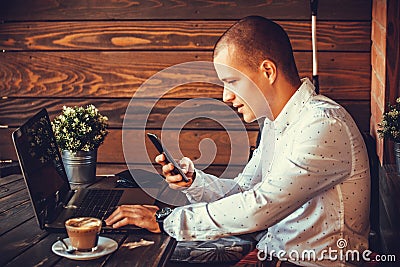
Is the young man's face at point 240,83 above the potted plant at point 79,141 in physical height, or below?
above

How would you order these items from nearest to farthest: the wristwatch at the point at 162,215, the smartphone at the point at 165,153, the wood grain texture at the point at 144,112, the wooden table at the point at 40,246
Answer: the wooden table at the point at 40,246
the wristwatch at the point at 162,215
the smartphone at the point at 165,153
the wood grain texture at the point at 144,112

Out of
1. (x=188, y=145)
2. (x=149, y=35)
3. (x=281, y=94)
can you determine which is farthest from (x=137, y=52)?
(x=281, y=94)

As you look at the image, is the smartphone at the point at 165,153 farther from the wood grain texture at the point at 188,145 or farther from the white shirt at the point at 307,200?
the wood grain texture at the point at 188,145

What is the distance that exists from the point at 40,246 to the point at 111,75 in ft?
6.01

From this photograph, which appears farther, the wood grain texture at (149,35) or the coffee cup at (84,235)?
the wood grain texture at (149,35)

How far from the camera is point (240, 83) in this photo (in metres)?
2.13

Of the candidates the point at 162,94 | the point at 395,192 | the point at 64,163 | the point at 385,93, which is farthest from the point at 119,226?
the point at 162,94

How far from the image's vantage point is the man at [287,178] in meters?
1.93

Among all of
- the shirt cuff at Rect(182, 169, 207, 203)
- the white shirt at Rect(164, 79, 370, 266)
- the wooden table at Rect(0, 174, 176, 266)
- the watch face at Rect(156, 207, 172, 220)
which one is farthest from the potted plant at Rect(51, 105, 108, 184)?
the white shirt at Rect(164, 79, 370, 266)

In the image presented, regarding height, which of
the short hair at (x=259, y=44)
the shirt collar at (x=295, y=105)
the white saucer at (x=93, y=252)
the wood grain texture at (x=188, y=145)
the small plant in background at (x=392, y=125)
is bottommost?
the wood grain texture at (x=188, y=145)

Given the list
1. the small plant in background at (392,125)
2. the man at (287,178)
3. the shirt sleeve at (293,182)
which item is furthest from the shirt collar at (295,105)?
the small plant in background at (392,125)

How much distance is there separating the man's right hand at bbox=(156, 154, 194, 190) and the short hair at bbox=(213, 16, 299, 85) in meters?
0.36

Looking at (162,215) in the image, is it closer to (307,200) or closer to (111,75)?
(307,200)

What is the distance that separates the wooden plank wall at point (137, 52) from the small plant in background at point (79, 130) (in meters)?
0.91
